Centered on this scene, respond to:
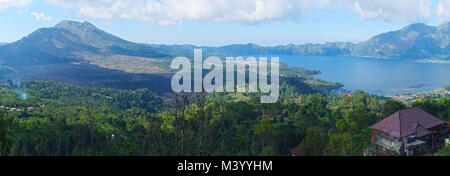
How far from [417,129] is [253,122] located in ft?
31.8

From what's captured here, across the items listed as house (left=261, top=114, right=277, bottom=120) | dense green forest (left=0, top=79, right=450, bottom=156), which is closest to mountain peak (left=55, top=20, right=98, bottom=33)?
dense green forest (left=0, top=79, right=450, bottom=156)

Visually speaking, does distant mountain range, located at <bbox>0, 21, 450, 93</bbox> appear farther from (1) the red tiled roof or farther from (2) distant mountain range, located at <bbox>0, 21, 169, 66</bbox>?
(1) the red tiled roof

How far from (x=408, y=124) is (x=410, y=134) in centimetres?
53

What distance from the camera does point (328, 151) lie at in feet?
27.0

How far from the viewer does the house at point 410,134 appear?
1073 cm

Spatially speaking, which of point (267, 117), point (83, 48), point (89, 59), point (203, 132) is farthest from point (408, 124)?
point (83, 48)

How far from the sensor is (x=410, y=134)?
11.0 metres

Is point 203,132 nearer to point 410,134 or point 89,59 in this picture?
point 410,134


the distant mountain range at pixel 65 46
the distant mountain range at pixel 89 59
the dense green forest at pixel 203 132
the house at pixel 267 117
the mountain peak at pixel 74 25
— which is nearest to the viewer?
the dense green forest at pixel 203 132

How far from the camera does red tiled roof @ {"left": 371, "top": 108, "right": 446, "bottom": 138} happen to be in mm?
11156

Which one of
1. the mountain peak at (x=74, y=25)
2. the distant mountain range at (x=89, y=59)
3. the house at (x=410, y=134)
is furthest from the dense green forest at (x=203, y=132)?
the mountain peak at (x=74, y=25)

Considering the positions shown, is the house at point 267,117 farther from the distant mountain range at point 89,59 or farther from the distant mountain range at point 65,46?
the distant mountain range at point 65,46
